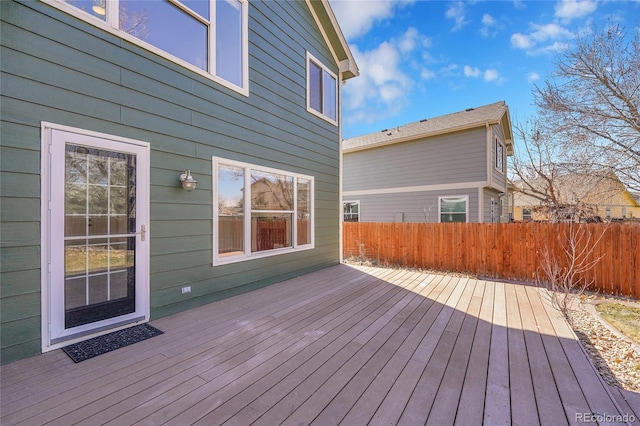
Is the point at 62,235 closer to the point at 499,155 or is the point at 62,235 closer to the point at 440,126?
the point at 440,126

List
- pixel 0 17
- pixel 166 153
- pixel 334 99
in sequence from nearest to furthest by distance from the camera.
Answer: pixel 0 17 → pixel 166 153 → pixel 334 99

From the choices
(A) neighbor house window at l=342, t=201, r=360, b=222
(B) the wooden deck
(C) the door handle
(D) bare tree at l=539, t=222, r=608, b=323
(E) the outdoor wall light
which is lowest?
(B) the wooden deck

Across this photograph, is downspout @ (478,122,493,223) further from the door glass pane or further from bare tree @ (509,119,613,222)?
the door glass pane

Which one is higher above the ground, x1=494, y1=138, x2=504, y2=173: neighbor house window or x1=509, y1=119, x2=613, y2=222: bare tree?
x1=494, y1=138, x2=504, y2=173: neighbor house window

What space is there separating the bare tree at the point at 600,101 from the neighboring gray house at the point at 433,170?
335cm

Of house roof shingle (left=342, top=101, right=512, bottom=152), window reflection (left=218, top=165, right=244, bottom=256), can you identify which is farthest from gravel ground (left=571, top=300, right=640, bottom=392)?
house roof shingle (left=342, top=101, right=512, bottom=152)

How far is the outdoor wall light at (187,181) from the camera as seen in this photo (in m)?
3.47

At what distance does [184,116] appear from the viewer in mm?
3580

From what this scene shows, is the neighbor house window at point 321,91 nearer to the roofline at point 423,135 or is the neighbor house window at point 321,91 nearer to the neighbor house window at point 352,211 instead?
the roofline at point 423,135

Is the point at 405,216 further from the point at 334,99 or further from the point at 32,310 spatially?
the point at 32,310

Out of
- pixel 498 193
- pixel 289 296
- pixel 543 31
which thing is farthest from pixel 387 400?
pixel 498 193

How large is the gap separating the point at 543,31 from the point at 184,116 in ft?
25.5

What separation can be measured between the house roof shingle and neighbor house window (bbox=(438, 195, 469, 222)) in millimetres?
2407

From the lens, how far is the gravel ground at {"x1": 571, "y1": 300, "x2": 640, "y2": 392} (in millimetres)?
2175
